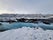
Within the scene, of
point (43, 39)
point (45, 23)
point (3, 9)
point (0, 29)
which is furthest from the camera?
point (3, 9)

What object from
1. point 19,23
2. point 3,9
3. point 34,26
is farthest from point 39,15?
point 3,9

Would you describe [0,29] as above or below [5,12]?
below

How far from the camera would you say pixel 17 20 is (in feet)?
20.2

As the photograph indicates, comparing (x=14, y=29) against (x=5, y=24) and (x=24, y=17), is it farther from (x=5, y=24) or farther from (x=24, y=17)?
(x=24, y=17)

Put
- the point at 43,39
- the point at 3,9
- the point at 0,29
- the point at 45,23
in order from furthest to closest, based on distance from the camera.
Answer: the point at 3,9, the point at 45,23, the point at 0,29, the point at 43,39

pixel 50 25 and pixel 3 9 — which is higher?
pixel 3 9

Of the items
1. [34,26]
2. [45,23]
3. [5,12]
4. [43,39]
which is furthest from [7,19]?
[43,39]

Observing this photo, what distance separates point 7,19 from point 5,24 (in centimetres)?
51

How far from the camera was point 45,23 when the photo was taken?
5891 millimetres

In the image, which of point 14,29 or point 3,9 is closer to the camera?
point 14,29

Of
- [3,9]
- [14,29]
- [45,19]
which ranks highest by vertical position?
[3,9]

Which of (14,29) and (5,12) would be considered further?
(5,12)

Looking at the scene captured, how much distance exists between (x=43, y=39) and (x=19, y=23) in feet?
6.46

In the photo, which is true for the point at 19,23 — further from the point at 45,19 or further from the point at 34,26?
the point at 45,19
